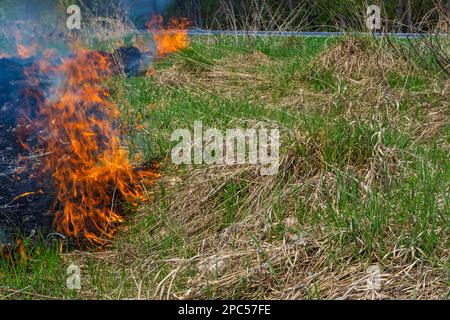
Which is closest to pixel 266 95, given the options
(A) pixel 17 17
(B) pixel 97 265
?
(A) pixel 17 17

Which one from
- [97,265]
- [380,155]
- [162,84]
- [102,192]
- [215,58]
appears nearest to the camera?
[97,265]

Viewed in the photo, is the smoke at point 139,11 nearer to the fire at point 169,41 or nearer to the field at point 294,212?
the fire at point 169,41

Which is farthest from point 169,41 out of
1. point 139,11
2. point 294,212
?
point 294,212

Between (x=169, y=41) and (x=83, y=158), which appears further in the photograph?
(x=169, y=41)

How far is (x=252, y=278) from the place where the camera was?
3.67 meters

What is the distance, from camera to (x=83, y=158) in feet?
16.2

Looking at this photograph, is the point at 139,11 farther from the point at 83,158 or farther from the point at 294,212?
the point at 294,212

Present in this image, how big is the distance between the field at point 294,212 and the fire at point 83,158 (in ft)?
0.50

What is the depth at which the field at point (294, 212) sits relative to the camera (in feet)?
12.0

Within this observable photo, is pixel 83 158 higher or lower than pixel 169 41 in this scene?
lower

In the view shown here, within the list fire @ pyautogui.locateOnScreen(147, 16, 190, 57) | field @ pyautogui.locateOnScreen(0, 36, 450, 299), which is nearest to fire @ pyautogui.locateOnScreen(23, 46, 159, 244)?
field @ pyautogui.locateOnScreen(0, 36, 450, 299)

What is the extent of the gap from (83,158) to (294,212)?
4.89 ft

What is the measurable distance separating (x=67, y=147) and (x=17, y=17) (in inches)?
118

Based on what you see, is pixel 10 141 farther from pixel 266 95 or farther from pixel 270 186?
pixel 266 95
